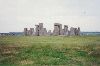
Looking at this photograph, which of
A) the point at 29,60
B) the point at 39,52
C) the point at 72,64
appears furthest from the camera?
the point at 39,52

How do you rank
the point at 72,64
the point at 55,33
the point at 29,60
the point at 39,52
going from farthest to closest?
1. the point at 55,33
2. the point at 39,52
3. the point at 29,60
4. the point at 72,64

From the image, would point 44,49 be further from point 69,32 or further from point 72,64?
point 69,32

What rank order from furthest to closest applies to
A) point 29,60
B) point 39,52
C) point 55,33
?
point 55,33 → point 39,52 → point 29,60

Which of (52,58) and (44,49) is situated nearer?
(52,58)

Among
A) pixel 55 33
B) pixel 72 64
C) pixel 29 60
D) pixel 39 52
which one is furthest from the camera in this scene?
pixel 55 33

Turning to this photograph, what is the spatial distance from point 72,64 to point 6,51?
15.9m

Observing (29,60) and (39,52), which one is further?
(39,52)

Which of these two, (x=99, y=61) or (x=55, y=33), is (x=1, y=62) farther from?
(x=55, y=33)

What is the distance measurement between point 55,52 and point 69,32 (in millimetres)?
81090

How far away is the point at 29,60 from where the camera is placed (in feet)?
193

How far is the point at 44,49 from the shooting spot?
224ft

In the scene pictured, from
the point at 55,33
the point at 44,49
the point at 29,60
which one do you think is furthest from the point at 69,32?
the point at 29,60

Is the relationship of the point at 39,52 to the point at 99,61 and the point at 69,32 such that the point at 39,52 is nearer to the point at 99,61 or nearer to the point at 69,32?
the point at 99,61

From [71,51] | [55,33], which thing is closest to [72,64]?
[71,51]
